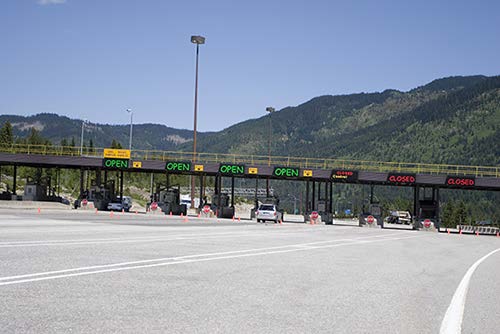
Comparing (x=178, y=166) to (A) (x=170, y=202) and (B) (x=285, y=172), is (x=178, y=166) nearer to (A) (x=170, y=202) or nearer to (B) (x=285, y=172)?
(A) (x=170, y=202)

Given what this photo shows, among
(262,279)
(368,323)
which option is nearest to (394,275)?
(262,279)

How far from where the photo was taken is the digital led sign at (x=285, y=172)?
216ft

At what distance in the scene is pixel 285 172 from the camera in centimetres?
6612

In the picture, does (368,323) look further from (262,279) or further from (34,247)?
(34,247)

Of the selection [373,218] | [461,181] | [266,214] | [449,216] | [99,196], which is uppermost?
[461,181]

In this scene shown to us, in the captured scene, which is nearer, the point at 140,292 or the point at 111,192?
the point at 140,292

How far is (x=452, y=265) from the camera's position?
19781 millimetres

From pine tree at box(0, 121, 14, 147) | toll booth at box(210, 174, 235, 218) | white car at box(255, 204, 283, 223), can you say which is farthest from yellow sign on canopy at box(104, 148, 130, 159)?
pine tree at box(0, 121, 14, 147)

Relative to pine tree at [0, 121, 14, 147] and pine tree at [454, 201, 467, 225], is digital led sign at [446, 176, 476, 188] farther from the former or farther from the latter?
pine tree at [0, 121, 14, 147]

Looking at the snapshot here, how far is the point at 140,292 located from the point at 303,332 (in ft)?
10.7

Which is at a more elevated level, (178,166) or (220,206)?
(178,166)

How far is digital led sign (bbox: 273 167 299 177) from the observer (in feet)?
216

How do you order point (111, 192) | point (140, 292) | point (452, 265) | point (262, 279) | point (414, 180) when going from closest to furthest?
point (140, 292) < point (262, 279) < point (452, 265) < point (414, 180) < point (111, 192)

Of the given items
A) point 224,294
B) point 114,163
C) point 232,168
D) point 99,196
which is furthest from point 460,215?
point 224,294
